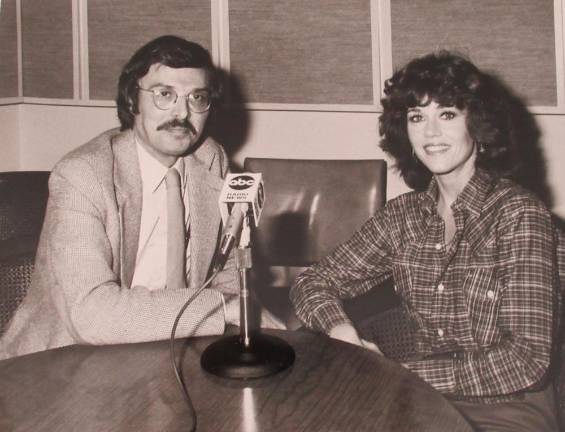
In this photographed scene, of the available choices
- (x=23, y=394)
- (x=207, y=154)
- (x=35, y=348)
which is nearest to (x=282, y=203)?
(x=207, y=154)

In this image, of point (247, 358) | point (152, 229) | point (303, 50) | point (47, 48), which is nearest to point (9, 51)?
point (47, 48)

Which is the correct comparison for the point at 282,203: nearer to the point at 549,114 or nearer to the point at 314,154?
the point at 314,154

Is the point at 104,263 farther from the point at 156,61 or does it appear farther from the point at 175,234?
the point at 156,61

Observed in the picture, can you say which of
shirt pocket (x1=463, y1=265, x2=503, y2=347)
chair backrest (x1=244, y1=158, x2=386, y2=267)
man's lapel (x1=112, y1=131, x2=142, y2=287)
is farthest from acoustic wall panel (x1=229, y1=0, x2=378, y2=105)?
shirt pocket (x1=463, y1=265, x2=503, y2=347)

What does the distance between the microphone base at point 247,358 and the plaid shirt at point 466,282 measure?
0.40 meters

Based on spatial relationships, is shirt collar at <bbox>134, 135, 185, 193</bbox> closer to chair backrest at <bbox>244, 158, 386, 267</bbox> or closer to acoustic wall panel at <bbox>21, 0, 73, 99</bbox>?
chair backrest at <bbox>244, 158, 386, 267</bbox>

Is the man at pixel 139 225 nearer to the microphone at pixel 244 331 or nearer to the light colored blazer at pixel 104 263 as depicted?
the light colored blazer at pixel 104 263

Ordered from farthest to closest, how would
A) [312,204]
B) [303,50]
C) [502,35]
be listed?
[303,50] → [502,35] → [312,204]

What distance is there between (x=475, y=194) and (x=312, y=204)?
87 cm

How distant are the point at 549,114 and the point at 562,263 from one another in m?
1.38

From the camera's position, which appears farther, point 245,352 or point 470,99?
point 470,99

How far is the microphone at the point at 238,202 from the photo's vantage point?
43.4 inches

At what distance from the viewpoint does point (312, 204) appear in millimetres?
2502

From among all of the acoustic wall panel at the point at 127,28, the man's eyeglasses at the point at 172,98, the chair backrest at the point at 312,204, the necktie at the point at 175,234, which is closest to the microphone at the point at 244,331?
the necktie at the point at 175,234
